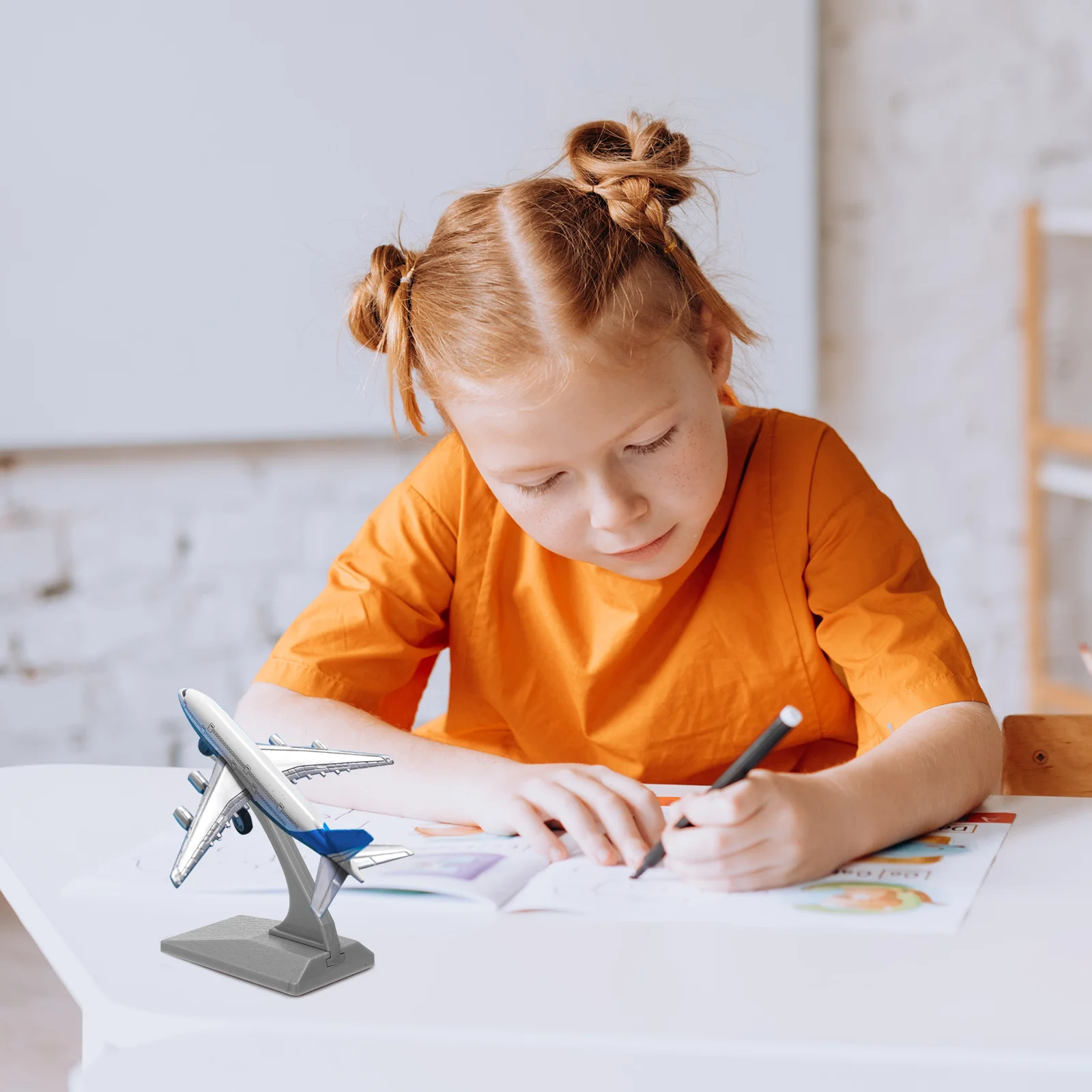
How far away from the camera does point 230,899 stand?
726mm

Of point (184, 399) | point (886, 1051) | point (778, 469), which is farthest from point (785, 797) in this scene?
point (184, 399)

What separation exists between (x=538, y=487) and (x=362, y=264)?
1339 millimetres

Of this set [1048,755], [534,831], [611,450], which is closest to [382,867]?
[534,831]

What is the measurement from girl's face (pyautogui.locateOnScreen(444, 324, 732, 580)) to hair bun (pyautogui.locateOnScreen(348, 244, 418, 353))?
3.9 inches

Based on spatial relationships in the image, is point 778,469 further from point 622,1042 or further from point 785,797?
point 622,1042

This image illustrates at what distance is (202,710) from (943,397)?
70.8 inches

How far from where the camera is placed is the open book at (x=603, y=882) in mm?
679

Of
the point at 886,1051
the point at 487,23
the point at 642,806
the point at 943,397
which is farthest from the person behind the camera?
the point at 943,397

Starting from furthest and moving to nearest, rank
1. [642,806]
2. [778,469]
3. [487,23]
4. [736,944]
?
1. [487,23]
2. [778,469]
3. [642,806]
4. [736,944]

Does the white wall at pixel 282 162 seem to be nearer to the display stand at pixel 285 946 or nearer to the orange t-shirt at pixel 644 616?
the orange t-shirt at pixel 644 616

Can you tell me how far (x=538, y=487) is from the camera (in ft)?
2.99

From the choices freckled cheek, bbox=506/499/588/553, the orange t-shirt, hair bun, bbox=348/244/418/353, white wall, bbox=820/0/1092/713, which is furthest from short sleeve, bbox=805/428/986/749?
white wall, bbox=820/0/1092/713

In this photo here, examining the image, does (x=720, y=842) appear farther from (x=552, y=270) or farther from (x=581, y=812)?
(x=552, y=270)

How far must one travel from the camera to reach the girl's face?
0.87m
